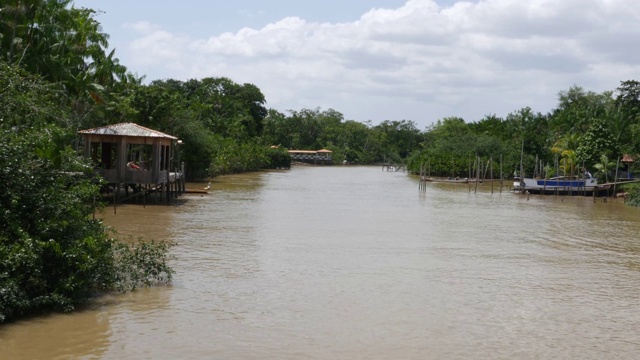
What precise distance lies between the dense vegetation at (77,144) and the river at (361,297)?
62 cm

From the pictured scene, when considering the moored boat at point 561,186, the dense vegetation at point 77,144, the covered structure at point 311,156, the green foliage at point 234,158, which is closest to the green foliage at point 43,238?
the dense vegetation at point 77,144

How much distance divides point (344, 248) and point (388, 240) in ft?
7.16

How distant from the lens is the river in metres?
9.56

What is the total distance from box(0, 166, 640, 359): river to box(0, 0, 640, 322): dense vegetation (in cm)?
62

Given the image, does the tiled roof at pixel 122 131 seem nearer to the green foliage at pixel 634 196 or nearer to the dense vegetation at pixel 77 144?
the dense vegetation at pixel 77 144

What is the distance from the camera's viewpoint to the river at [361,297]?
376 inches

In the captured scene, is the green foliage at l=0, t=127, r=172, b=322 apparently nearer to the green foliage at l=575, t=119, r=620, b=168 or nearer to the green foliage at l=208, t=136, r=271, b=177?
the green foliage at l=208, t=136, r=271, b=177

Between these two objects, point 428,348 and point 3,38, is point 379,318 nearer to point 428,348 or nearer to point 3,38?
point 428,348

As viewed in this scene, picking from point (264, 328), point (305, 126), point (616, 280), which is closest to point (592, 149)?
point (616, 280)

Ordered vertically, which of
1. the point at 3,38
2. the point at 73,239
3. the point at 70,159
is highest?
the point at 3,38

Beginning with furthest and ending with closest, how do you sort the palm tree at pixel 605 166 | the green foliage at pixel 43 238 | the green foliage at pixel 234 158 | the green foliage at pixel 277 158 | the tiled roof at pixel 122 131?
the green foliage at pixel 277 158
the green foliage at pixel 234 158
the palm tree at pixel 605 166
the tiled roof at pixel 122 131
the green foliage at pixel 43 238

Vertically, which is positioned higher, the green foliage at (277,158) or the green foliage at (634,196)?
the green foliage at (277,158)

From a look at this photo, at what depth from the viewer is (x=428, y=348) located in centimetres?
977

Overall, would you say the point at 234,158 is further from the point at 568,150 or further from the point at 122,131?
the point at 122,131
